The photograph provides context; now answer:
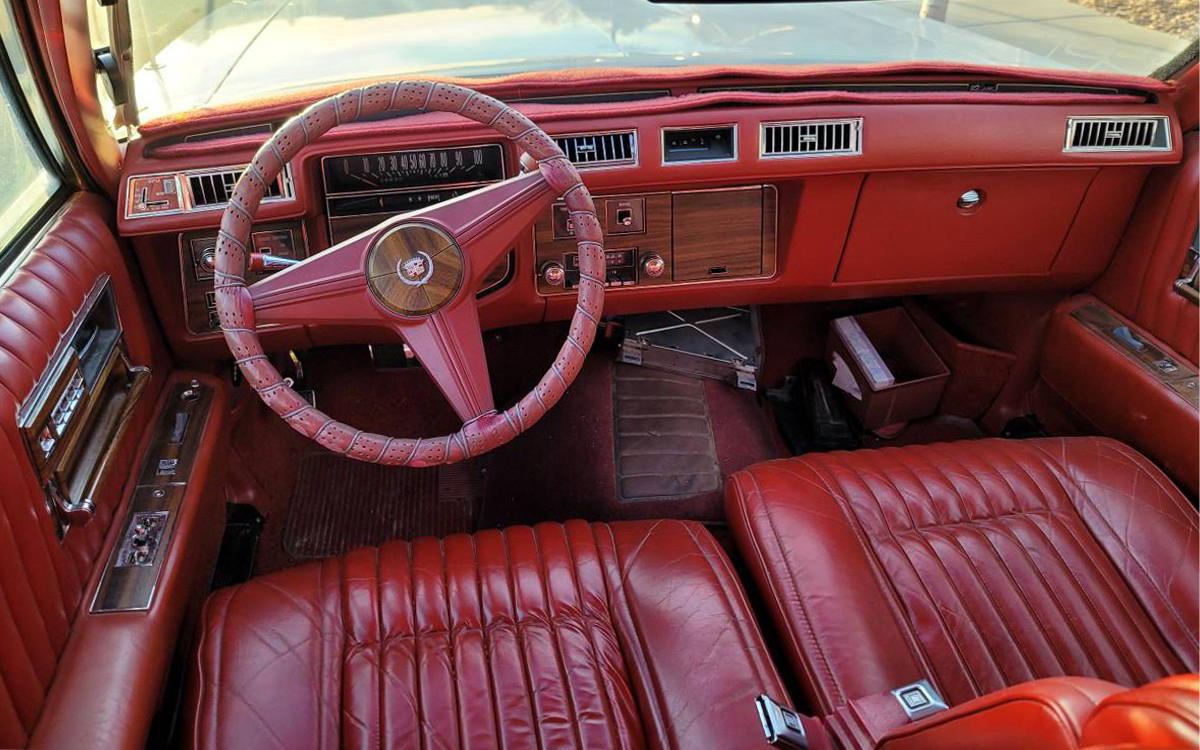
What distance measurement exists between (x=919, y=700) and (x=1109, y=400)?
1.34m

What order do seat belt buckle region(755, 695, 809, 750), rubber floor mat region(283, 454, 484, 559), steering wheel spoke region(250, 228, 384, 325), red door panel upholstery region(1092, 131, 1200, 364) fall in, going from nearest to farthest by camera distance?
1. seat belt buckle region(755, 695, 809, 750)
2. steering wheel spoke region(250, 228, 384, 325)
3. red door panel upholstery region(1092, 131, 1200, 364)
4. rubber floor mat region(283, 454, 484, 559)

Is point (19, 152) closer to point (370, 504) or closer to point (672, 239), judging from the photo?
point (370, 504)

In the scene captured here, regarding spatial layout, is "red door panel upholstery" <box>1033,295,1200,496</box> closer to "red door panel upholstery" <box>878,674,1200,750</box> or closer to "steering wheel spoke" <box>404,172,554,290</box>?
"red door panel upholstery" <box>878,674,1200,750</box>

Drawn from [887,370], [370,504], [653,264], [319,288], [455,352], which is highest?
[319,288]

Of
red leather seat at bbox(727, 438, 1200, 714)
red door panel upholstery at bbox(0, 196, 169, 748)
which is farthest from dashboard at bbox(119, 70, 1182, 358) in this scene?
red leather seat at bbox(727, 438, 1200, 714)

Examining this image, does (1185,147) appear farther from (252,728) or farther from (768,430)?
(252,728)

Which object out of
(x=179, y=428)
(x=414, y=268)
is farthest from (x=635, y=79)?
(x=179, y=428)

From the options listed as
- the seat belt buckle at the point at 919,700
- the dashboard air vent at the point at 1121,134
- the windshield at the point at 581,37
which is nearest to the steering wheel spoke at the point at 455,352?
the windshield at the point at 581,37

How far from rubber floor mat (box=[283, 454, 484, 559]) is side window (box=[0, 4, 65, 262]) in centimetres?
111

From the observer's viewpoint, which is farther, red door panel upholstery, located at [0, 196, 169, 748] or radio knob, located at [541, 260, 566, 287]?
radio knob, located at [541, 260, 566, 287]

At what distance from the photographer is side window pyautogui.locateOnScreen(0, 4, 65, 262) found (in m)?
1.63

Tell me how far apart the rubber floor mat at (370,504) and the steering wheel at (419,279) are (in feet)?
3.36

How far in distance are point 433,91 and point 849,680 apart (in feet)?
4.08

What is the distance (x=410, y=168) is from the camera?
2.05m
